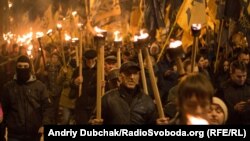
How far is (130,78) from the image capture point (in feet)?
22.7

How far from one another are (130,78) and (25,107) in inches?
70.5

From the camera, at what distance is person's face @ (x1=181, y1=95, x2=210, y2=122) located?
14.3 feet

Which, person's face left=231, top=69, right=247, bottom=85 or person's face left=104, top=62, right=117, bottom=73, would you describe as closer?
person's face left=231, top=69, right=247, bottom=85

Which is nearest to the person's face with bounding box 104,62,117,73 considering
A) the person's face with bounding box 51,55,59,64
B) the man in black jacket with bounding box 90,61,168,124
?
the man in black jacket with bounding box 90,61,168,124

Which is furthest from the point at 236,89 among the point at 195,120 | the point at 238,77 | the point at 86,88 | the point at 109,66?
the point at 195,120

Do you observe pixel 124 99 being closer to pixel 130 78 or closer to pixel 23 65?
pixel 130 78

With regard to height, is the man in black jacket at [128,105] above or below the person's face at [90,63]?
below

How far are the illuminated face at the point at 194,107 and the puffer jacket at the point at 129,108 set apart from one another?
2375 mm

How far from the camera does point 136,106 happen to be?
6832 millimetres

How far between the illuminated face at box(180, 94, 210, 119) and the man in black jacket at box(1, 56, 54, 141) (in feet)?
12.2

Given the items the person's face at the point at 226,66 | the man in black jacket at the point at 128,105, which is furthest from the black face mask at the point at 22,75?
the person's face at the point at 226,66

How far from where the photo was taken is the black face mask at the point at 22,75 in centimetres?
805

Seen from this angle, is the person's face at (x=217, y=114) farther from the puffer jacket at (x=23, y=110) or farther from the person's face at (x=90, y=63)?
the person's face at (x=90, y=63)

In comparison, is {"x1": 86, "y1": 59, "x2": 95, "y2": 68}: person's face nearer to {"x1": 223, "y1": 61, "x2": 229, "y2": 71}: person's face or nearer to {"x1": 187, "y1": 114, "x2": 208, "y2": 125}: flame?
{"x1": 223, "y1": 61, "x2": 229, "y2": 71}: person's face
